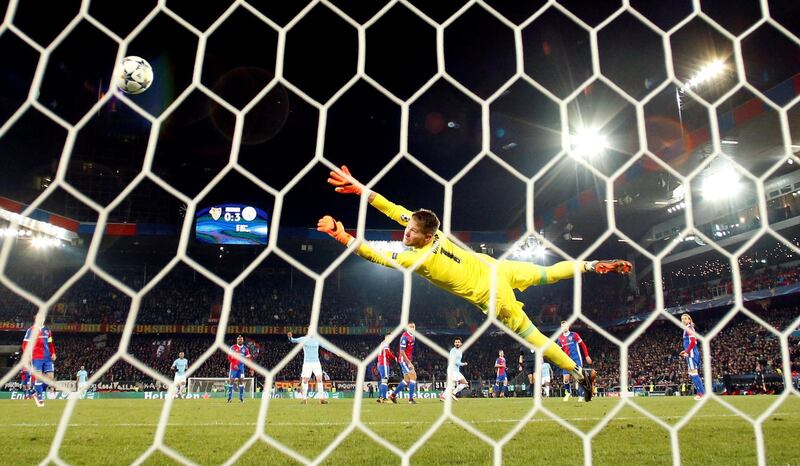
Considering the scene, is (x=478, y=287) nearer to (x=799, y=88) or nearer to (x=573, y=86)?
(x=799, y=88)

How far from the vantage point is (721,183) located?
17828 mm

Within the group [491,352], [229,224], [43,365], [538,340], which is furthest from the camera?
[491,352]

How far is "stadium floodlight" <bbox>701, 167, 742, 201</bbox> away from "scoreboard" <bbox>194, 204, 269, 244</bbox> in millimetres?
16175

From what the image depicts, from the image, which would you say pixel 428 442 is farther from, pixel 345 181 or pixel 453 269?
pixel 345 181

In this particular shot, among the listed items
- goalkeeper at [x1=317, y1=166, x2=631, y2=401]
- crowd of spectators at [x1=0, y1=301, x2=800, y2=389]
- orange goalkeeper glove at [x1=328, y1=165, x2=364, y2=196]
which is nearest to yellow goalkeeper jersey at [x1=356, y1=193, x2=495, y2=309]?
goalkeeper at [x1=317, y1=166, x2=631, y2=401]

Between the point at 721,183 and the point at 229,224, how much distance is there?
17683 millimetres

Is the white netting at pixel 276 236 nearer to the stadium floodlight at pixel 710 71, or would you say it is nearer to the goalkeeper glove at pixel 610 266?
the goalkeeper glove at pixel 610 266

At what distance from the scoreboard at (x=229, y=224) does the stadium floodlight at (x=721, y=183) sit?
637 inches

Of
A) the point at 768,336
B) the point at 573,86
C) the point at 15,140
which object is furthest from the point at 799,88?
the point at 15,140

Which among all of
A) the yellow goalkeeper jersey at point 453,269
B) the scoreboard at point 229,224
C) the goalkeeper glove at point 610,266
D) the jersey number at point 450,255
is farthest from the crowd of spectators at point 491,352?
the jersey number at point 450,255

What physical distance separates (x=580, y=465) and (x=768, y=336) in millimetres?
18407

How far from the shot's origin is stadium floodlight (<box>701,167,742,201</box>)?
57.0 feet

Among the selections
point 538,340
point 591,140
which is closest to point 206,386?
point 591,140

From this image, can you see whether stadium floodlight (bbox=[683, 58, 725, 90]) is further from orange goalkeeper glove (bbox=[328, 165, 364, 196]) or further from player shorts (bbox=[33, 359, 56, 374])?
player shorts (bbox=[33, 359, 56, 374])
